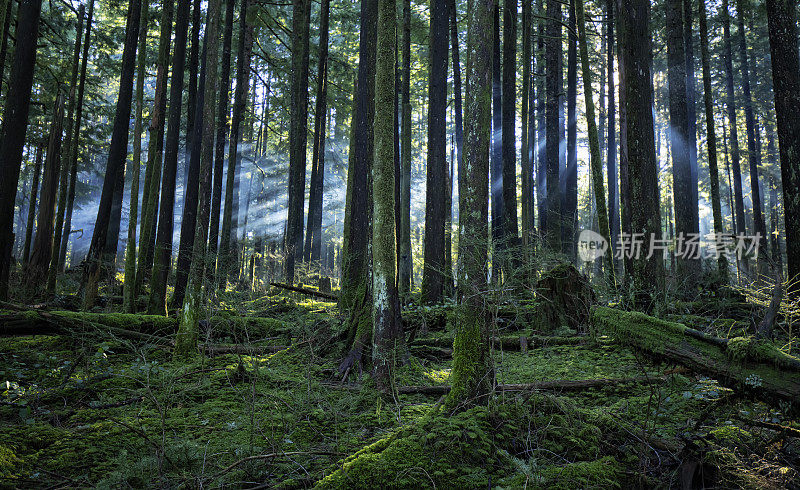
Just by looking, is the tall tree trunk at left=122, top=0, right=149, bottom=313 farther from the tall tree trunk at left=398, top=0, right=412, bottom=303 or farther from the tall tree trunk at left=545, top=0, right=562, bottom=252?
the tall tree trunk at left=545, top=0, right=562, bottom=252

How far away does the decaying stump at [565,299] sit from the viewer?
852 centimetres

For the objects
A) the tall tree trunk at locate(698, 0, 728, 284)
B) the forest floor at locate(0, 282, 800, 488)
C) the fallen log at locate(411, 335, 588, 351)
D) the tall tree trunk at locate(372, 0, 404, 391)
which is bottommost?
the forest floor at locate(0, 282, 800, 488)

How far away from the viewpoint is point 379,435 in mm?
3742

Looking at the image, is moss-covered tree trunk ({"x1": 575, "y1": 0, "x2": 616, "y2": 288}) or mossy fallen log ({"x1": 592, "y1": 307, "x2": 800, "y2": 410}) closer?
mossy fallen log ({"x1": 592, "y1": 307, "x2": 800, "y2": 410})

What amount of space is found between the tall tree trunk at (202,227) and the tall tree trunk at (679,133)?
13.4m

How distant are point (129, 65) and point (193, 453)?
37.3ft

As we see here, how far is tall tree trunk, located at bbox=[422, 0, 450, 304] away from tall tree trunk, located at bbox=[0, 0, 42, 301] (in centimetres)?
777

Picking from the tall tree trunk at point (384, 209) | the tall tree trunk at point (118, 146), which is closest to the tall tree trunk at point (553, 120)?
the tall tree trunk at point (384, 209)

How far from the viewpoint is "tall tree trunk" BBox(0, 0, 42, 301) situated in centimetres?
718

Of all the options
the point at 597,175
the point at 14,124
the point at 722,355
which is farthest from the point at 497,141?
the point at 14,124

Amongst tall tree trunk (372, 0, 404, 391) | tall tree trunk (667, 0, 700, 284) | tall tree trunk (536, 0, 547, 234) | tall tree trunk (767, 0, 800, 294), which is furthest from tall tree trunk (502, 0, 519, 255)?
tall tree trunk (372, 0, 404, 391)

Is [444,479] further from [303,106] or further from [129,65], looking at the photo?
[303,106]

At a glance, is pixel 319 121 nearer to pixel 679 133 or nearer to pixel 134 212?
pixel 134 212

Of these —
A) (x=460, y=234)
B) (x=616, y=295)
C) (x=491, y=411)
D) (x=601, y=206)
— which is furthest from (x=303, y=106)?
(x=491, y=411)
